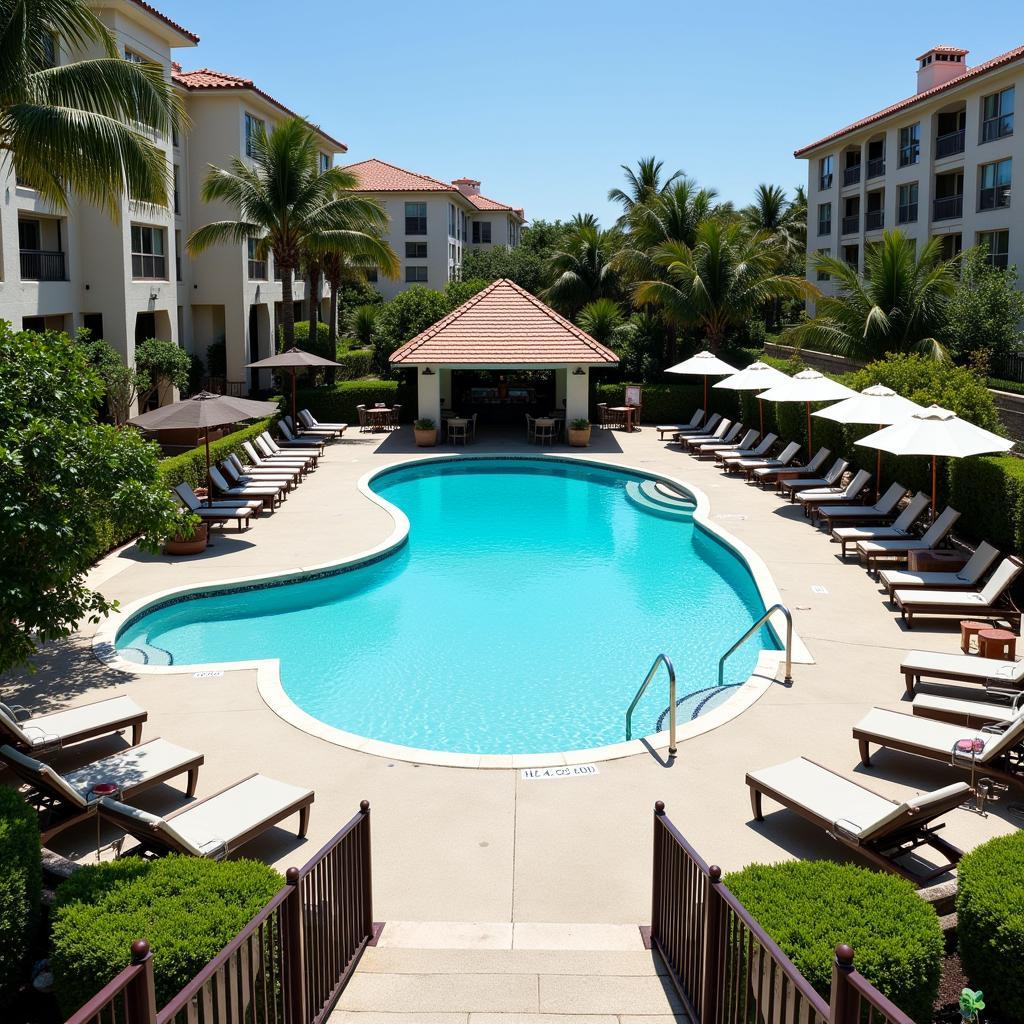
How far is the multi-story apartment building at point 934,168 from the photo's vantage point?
35531 millimetres

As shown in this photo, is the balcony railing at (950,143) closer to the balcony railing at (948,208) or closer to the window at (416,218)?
the balcony railing at (948,208)

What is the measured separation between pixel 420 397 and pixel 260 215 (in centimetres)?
843

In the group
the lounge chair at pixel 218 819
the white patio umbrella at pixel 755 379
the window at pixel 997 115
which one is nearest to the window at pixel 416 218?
the window at pixel 997 115

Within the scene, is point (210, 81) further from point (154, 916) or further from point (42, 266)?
point (154, 916)

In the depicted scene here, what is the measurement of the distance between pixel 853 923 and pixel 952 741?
425cm

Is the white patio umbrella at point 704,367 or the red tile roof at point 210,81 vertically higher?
the red tile roof at point 210,81

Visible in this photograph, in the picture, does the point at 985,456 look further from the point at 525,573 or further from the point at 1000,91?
the point at 1000,91

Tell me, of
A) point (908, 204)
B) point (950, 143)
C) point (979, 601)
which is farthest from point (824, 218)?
point (979, 601)

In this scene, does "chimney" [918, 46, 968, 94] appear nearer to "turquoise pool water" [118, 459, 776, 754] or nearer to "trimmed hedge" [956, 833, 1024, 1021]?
"turquoise pool water" [118, 459, 776, 754]

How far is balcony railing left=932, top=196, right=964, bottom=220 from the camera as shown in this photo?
3909 cm

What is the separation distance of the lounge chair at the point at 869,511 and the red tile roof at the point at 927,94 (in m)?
22.2

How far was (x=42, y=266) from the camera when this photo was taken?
29.4 meters

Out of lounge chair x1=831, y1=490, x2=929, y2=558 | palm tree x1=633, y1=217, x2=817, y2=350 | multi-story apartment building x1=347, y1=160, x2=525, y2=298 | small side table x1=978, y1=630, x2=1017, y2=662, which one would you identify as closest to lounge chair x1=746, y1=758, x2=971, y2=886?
small side table x1=978, y1=630, x2=1017, y2=662

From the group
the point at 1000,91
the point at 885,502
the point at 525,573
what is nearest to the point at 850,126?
the point at 1000,91
